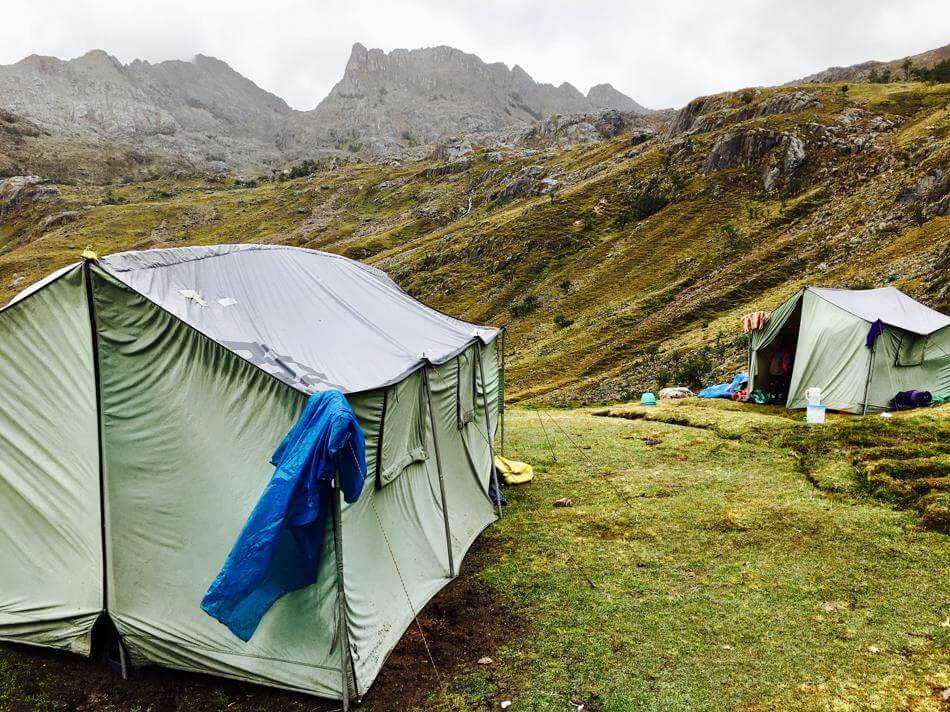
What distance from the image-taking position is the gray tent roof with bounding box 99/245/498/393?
6359 millimetres

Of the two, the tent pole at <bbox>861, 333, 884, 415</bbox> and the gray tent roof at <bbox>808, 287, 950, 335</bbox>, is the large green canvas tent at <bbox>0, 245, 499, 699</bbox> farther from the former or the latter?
the gray tent roof at <bbox>808, 287, 950, 335</bbox>

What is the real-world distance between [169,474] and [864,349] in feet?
55.1

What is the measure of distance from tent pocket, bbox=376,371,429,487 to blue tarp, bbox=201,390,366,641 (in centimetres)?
124

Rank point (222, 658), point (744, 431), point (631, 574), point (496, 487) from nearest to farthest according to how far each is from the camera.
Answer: point (222, 658), point (631, 574), point (496, 487), point (744, 431)

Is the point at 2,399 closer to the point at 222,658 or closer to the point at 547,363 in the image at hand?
the point at 222,658

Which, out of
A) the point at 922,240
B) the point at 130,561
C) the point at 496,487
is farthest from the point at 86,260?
the point at 922,240

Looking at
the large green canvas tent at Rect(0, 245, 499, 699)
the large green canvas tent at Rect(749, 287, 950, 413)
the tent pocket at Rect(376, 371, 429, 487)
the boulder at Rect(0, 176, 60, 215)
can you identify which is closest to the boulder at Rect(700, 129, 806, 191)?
the large green canvas tent at Rect(749, 287, 950, 413)

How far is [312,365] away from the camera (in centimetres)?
659

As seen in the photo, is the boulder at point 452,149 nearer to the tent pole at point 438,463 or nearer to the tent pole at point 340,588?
the tent pole at point 438,463

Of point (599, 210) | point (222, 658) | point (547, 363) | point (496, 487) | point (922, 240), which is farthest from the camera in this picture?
point (599, 210)

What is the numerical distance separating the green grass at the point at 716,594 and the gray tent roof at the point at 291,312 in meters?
3.39

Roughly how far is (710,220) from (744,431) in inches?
1598

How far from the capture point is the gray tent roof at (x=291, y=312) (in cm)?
636

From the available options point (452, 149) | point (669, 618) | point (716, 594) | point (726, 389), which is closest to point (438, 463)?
point (669, 618)
